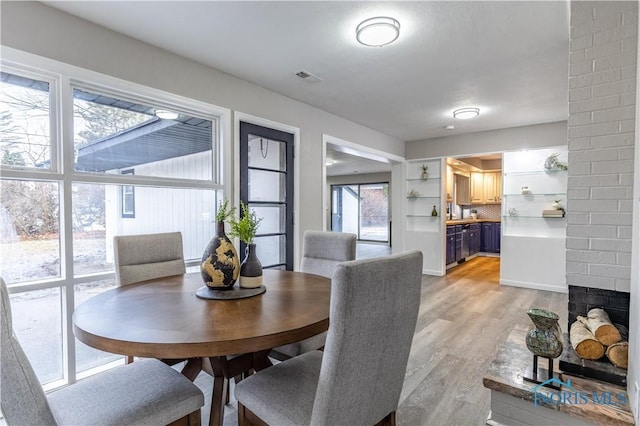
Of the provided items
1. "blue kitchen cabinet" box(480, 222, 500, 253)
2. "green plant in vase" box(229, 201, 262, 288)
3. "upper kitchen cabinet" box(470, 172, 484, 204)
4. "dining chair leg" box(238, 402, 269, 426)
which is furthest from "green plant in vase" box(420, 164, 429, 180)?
"dining chair leg" box(238, 402, 269, 426)

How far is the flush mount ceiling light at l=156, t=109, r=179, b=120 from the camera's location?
269cm

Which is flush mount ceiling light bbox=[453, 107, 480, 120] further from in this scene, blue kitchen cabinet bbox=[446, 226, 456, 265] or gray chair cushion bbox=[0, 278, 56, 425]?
gray chair cushion bbox=[0, 278, 56, 425]

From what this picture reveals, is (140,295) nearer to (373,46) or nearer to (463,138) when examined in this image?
(373,46)

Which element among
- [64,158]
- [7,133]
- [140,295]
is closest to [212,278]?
[140,295]

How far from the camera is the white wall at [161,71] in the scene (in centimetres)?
194

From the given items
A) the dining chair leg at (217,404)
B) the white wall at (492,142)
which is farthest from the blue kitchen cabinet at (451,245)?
the dining chair leg at (217,404)

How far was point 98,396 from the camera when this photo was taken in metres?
1.19

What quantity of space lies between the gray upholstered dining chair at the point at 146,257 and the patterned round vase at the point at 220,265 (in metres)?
0.75

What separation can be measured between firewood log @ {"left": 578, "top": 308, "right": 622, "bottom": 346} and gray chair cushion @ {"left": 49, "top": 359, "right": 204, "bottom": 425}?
191cm

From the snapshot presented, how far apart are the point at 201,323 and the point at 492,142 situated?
5276 mm

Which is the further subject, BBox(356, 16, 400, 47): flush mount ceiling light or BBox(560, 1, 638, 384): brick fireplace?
BBox(356, 16, 400, 47): flush mount ceiling light

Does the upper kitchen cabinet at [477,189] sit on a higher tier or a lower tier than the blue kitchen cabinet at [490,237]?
higher

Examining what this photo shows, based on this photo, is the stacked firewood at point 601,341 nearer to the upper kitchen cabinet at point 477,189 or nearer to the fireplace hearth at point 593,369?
the fireplace hearth at point 593,369

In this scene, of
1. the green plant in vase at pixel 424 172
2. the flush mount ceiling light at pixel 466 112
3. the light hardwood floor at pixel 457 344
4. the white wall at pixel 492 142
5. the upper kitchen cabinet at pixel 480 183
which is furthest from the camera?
the upper kitchen cabinet at pixel 480 183
